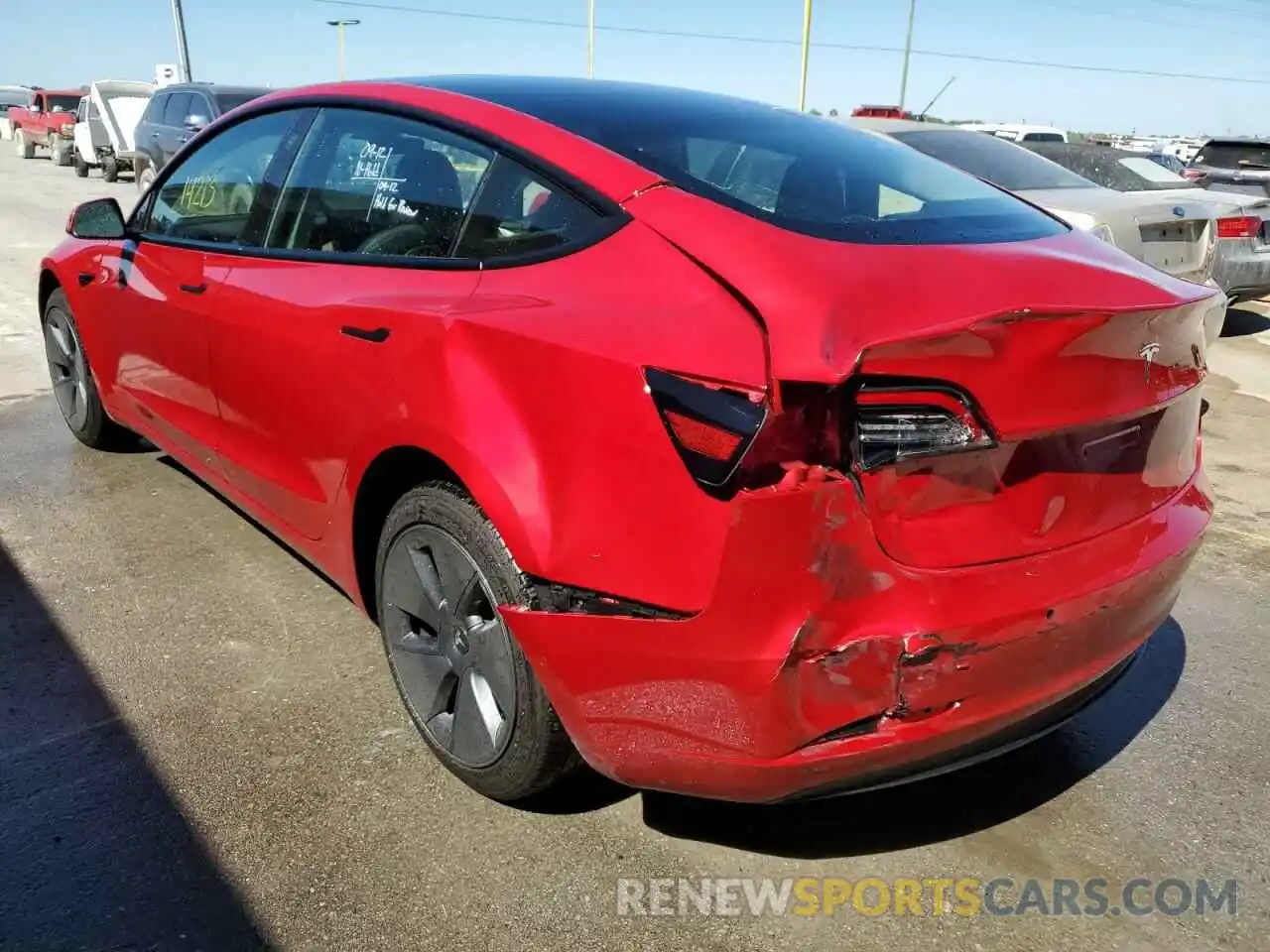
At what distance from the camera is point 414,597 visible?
2547mm

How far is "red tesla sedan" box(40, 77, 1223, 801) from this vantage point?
1810mm

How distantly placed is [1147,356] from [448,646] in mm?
1636

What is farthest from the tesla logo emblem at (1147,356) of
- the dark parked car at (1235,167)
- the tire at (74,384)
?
the dark parked car at (1235,167)

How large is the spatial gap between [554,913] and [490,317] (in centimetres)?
124

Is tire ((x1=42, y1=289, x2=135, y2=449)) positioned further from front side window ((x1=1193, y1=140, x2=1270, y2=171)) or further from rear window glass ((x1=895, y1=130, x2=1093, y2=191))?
front side window ((x1=1193, y1=140, x2=1270, y2=171))

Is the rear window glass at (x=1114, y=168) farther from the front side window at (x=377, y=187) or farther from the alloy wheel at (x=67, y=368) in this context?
the alloy wheel at (x=67, y=368)

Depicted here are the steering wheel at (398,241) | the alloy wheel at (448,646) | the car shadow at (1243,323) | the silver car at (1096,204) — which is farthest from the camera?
the car shadow at (1243,323)

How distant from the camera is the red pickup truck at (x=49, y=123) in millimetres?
27203

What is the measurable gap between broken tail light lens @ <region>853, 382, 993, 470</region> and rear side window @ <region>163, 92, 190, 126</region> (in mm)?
14640

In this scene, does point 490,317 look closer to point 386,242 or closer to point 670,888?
point 386,242

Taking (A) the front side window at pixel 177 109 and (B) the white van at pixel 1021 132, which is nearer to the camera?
(A) the front side window at pixel 177 109

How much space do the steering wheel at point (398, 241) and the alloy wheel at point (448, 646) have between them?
2.31 feet

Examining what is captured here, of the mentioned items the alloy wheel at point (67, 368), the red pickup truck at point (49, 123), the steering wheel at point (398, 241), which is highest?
the steering wheel at point (398, 241)

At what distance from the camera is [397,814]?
245cm
